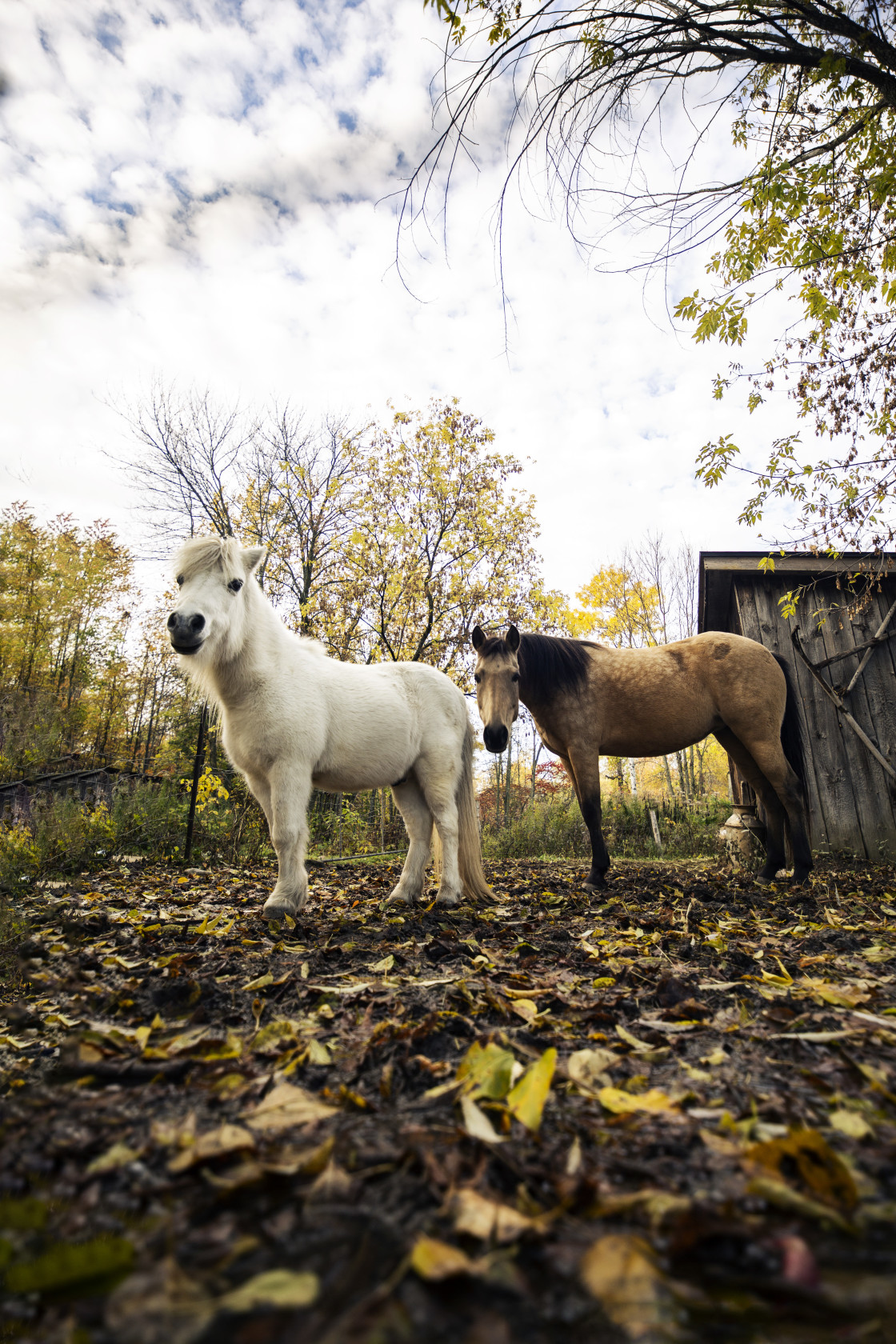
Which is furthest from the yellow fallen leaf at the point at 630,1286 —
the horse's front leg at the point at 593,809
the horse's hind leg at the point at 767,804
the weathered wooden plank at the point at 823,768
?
the weathered wooden plank at the point at 823,768

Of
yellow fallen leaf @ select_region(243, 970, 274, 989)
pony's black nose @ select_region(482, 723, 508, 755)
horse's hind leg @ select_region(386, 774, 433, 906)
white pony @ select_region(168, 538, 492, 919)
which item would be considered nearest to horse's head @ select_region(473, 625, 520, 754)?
pony's black nose @ select_region(482, 723, 508, 755)

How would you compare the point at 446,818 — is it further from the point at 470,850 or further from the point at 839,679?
the point at 839,679

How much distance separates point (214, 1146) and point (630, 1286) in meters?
0.79

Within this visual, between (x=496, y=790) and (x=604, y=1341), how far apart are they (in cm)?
1857

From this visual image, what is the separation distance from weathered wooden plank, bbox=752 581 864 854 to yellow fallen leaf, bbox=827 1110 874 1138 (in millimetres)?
6760

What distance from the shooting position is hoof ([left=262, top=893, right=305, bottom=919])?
354 centimetres

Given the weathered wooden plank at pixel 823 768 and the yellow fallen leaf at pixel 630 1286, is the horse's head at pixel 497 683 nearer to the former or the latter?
the yellow fallen leaf at pixel 630 1286

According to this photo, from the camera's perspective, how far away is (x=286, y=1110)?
1.31 metres

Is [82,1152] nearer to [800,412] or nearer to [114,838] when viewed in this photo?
[114,838]

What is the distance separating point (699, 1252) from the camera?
0.86 meters

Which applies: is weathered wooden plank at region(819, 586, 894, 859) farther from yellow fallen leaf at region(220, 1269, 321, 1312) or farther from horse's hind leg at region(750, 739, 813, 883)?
yellow fallen leaf at region(220, 1269, 321, 1312)

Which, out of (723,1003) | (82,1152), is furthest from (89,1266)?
(723,1003)

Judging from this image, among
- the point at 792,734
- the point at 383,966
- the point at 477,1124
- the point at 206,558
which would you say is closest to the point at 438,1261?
the point at 477,1124

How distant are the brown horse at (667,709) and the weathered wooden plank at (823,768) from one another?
6.03 ft
